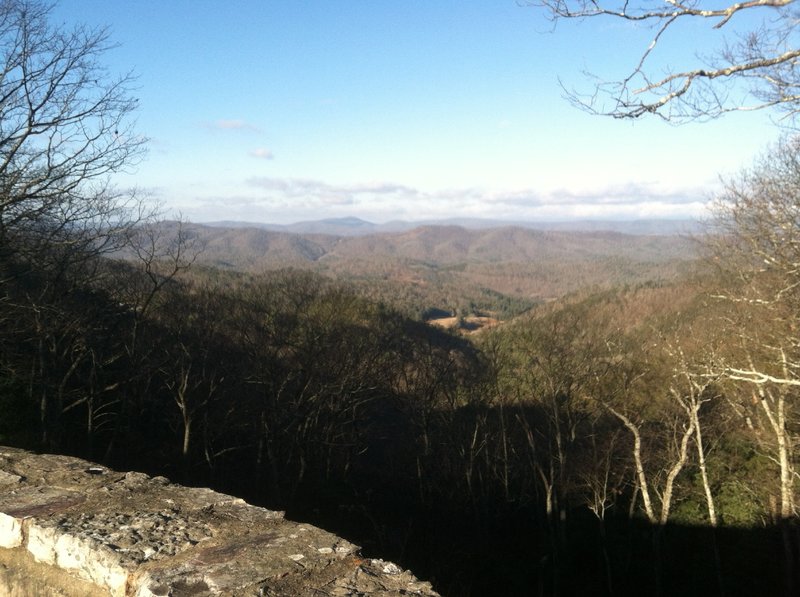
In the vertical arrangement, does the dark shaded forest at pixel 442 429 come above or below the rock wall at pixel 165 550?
below

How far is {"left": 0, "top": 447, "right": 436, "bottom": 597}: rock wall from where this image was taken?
2.03m

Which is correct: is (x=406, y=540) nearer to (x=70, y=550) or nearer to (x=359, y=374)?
(x=359, y=374)

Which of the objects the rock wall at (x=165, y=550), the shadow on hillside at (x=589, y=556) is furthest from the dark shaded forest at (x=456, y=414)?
the rock wall at (x=165, y=550)

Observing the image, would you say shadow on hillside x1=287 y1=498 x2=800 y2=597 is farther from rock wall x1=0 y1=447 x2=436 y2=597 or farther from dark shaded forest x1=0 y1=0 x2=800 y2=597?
rock wall x1=0 y1=447 x2=436 y2=597

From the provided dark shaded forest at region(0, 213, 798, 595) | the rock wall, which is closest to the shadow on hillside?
dark shaded forest at region(0, 213, 798, 595)

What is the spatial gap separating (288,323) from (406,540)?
389 inches

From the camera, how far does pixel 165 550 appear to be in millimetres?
2209

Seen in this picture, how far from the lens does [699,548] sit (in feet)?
50.9

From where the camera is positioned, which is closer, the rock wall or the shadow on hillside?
the rock wall

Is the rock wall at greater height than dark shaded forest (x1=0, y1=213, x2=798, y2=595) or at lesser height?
greater

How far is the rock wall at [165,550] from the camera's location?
6.64ft

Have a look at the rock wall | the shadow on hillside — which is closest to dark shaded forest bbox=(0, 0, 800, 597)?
the shadow on hillside

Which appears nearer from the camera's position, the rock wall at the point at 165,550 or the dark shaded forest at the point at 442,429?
the rock wall at the point at 165,550

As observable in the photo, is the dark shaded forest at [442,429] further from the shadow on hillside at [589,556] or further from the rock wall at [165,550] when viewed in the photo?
the rock wall at [165,550]
